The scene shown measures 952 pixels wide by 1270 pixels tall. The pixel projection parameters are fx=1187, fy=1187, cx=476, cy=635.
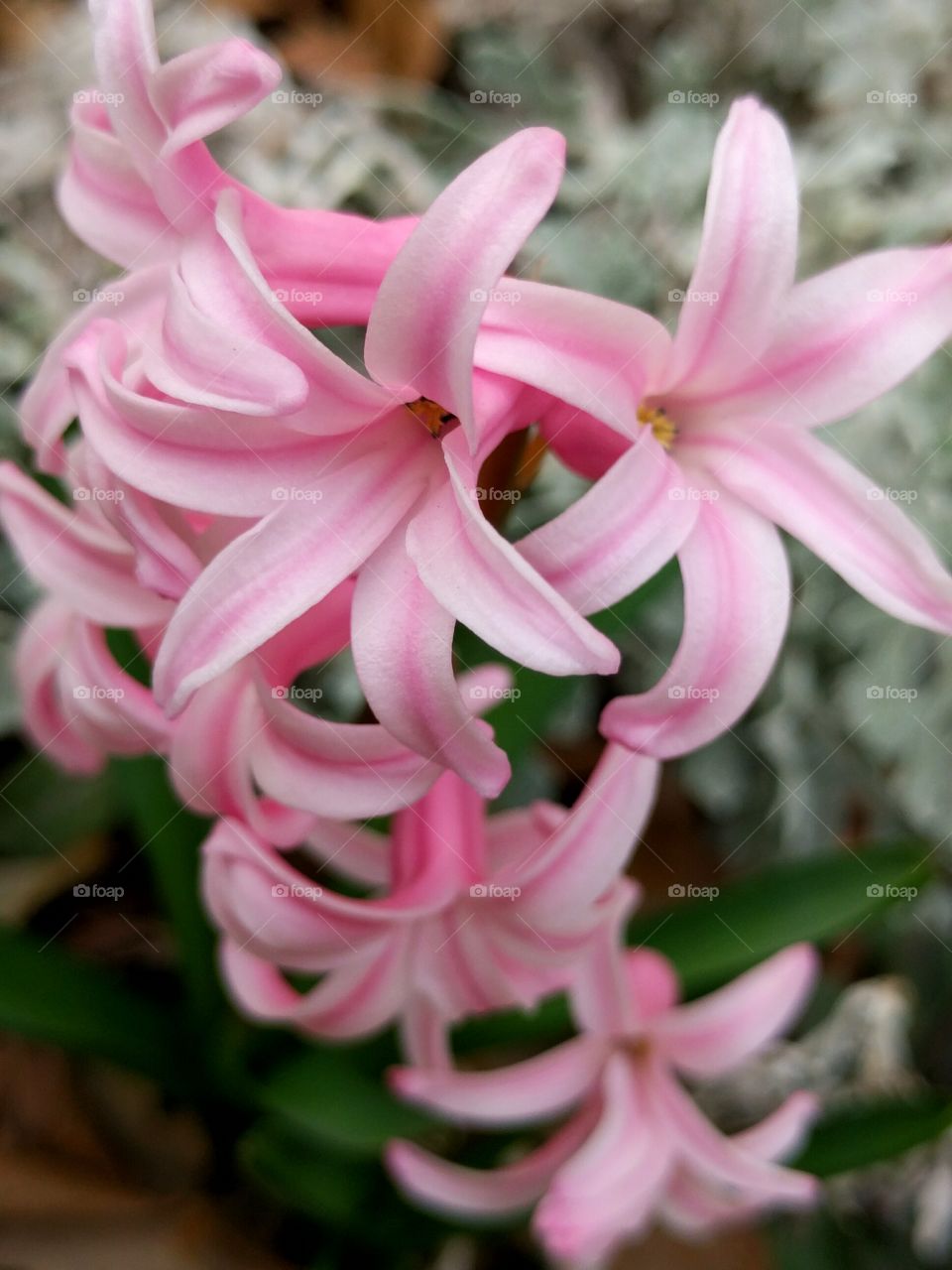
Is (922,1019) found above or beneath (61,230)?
beneath

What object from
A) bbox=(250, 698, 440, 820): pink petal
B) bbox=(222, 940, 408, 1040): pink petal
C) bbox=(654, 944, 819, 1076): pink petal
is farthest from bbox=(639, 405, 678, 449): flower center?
bbox=(654, 944, 819, 1076): pink petal

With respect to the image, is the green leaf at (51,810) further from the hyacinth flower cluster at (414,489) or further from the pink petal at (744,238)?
the pink petal at (744,238)

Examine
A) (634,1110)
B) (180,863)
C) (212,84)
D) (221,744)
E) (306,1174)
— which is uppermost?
(212,84)

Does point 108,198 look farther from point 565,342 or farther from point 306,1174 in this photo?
point 306,1174

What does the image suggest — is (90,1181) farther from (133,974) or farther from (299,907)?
(299,907)

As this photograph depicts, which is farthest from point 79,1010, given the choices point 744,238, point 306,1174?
point 744,238

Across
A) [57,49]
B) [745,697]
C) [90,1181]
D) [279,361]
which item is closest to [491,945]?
[745,697]

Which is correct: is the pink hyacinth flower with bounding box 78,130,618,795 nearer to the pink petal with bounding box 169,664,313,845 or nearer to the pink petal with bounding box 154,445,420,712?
the pink petal with bounding box 154,445,420,712
